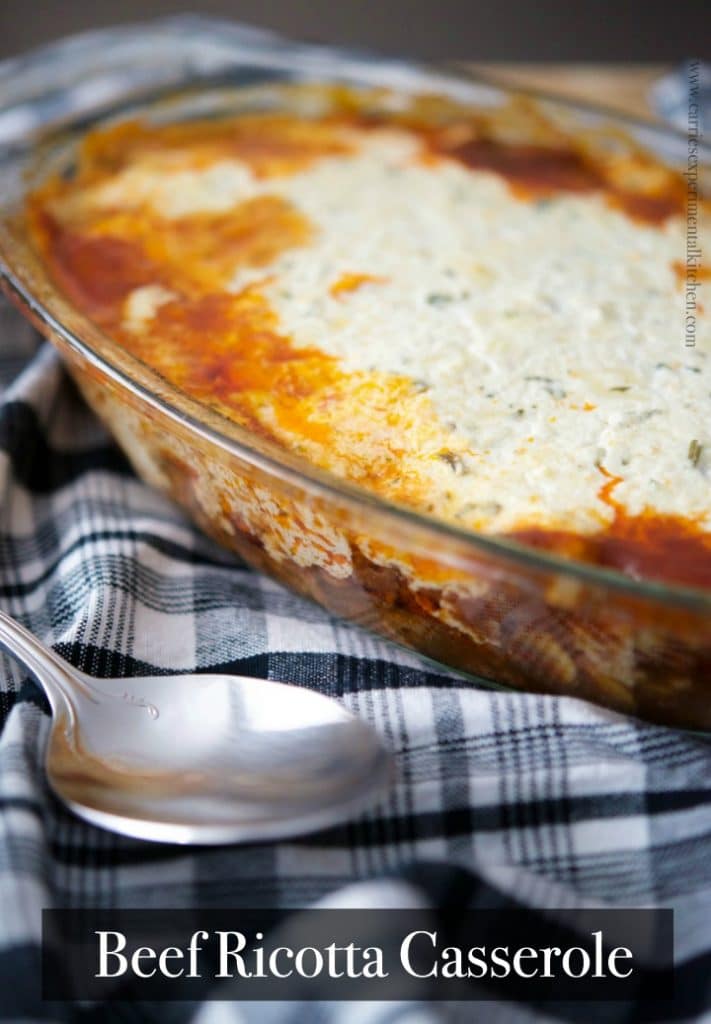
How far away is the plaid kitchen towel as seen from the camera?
896 mm

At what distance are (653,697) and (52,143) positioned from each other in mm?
1251

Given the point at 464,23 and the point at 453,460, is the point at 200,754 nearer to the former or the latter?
the point at 453,460

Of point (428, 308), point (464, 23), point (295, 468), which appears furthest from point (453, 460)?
point (464, 23)

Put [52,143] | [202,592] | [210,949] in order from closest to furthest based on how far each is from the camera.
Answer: [210,949] → [202,592] → [52,143]

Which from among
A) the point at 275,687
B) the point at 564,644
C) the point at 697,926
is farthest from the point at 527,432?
the point at 697,926

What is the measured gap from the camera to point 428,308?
4.41 ft

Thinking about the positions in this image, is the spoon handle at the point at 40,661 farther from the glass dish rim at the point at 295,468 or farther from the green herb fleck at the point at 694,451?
the green herb fleck at the point at 694,451

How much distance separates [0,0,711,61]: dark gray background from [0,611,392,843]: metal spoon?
268cm

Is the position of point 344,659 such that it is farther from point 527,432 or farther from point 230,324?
point 230,324

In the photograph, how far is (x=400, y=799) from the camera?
1.00m

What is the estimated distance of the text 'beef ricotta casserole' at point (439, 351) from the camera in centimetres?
102

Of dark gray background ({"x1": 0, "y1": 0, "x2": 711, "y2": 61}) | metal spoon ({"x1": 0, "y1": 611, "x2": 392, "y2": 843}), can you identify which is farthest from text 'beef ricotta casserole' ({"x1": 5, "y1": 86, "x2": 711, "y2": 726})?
dark gray background ({"x1": 0, "y1": 0, "x2": 711, "y2": 61})

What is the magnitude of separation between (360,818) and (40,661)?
1.15 feet

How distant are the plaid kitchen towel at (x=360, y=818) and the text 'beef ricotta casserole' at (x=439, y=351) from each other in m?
0.05
